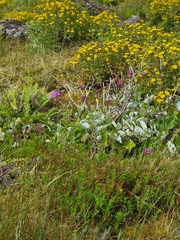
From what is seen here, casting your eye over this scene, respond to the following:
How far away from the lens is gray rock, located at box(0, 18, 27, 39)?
7020 mm

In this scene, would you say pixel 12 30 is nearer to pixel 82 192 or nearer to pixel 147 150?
pixel 147 150

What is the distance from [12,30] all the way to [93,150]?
4.60m

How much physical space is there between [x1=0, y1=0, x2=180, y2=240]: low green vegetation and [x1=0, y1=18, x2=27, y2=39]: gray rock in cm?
143

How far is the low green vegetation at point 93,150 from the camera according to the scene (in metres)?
2.36

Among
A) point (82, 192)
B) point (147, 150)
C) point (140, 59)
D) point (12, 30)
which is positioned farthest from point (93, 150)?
point (12, 30)

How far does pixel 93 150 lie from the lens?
10.6 ft

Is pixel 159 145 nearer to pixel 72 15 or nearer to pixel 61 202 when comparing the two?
pixel 61 202

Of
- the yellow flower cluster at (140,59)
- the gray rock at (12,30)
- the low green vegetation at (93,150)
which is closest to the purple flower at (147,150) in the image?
the low green vegetation at (93,150)

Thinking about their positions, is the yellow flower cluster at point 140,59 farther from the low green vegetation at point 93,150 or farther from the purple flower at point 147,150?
the purple flower at point 147,150

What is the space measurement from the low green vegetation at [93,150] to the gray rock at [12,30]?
4.68 feet

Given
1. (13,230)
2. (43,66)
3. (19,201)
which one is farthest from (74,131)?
(43,66)

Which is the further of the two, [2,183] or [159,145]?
[159,145]

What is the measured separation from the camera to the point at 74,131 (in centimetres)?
342

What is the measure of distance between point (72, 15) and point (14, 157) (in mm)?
4161
